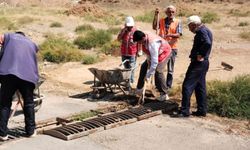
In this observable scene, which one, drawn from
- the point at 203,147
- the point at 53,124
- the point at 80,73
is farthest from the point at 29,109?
the point at 80,73

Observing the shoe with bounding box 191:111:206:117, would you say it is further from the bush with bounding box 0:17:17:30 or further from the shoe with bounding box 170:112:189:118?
the bush with bounding box 0:17:17:30

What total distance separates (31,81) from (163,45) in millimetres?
3330

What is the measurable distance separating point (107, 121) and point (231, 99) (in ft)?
8.42

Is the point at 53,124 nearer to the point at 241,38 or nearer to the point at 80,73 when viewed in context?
the point at 80,73

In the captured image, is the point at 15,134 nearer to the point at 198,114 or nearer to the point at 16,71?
the point at 16,71

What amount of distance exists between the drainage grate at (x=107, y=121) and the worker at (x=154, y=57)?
42 centimetres

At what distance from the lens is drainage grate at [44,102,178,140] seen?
8648 millimetres

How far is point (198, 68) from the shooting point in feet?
32.0

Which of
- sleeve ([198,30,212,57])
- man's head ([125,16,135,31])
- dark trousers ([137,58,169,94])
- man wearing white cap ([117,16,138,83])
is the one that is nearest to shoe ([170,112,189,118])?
dark trousers ([137,58,169,94])

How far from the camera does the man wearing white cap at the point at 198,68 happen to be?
374 inches

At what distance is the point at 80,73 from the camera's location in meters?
15.1

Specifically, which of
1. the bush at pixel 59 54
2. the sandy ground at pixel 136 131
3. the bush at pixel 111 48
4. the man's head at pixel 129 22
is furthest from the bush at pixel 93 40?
the man's head at pixel 129 22

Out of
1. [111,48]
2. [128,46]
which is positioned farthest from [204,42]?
[111,48]

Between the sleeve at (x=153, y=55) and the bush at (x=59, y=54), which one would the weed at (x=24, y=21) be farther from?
the sleeve at (x=153, y=55)
